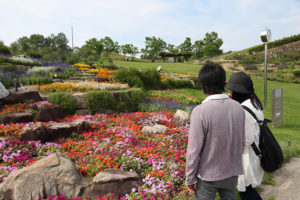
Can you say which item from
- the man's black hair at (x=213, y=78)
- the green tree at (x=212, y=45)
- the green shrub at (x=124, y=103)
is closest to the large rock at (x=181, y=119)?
the green shrub at (x=124, y=103)

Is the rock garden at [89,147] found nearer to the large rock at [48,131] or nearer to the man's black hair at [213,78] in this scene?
the large rock at [48,131]

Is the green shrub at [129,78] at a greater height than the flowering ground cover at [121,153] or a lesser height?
greater

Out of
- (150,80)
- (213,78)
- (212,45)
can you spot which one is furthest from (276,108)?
(212,45)

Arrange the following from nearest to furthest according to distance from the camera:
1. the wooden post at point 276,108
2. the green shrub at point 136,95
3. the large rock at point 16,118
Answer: the large rock at point 16,118 < the wooden post at point 276,108 < the green shrub at point 136,95

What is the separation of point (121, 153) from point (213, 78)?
10.0 feet

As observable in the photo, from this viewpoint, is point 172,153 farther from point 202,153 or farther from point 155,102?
point 155,102

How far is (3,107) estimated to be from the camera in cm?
612

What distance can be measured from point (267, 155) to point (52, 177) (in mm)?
2860

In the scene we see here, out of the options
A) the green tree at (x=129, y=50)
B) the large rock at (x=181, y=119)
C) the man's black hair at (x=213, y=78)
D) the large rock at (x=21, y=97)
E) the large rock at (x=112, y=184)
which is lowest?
the large rock at (x=112, y=184)

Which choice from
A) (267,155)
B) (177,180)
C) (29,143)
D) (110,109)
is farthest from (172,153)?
(110,109)

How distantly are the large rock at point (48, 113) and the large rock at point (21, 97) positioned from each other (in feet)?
1.85

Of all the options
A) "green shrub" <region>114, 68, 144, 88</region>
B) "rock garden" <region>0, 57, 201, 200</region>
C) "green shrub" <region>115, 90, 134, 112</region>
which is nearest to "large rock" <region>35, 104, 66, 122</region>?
"rock garden" <region>0, 57, 201, 200</region>

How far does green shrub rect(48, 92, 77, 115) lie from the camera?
6637 mm

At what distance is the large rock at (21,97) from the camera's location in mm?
6223
